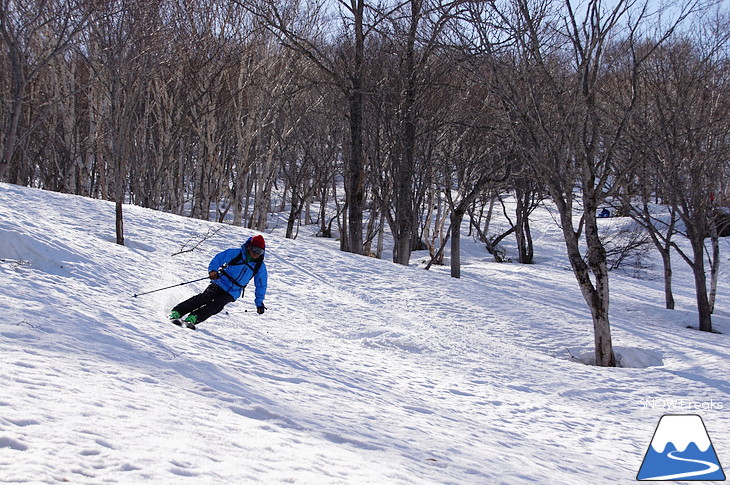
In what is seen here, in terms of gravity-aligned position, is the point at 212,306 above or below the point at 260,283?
below

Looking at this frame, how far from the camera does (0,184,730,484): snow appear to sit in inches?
127

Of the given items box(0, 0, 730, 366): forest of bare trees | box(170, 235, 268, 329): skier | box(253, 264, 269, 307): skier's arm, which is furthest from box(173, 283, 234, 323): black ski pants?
box(0, 0, 730, 366): forest of bare trees

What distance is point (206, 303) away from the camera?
7543 mm

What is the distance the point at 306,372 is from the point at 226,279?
1955 millimetres

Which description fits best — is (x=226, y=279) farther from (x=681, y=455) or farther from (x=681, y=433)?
(x=681, y=433)

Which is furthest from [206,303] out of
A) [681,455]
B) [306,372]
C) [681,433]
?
[681,433]

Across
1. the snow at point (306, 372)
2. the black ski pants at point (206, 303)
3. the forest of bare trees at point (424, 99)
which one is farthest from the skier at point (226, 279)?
the forest of bare trees at point (424, 99)

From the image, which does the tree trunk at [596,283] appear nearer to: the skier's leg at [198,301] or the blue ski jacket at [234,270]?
the blue ski jacket at [234,270]

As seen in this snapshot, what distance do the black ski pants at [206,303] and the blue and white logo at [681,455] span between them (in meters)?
5.13

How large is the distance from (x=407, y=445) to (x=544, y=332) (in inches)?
284

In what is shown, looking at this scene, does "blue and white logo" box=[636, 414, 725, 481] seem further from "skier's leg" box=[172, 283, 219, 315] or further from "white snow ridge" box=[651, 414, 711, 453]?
"skier's leg" box=[172, 283, 219, 315]

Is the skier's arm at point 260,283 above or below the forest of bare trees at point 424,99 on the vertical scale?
below

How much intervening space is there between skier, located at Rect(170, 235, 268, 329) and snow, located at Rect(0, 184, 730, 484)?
1.40 ft

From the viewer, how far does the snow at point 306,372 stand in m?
3.24
